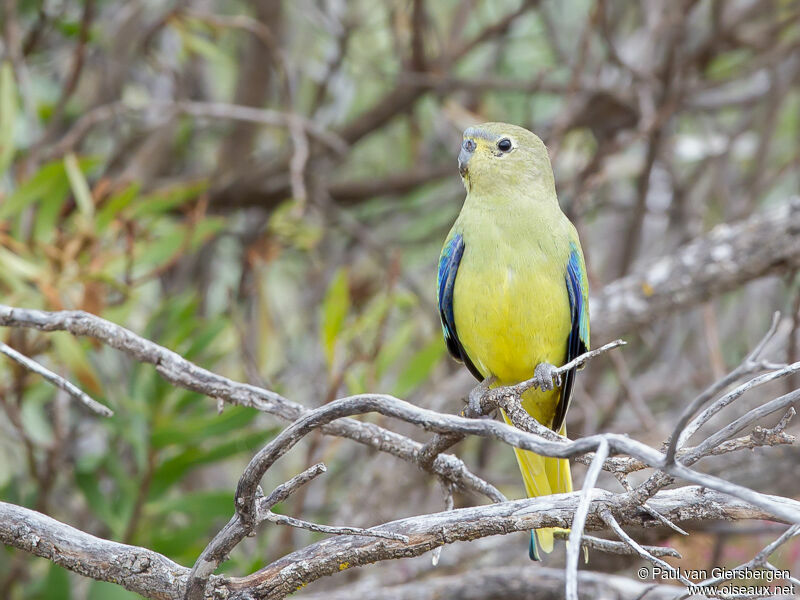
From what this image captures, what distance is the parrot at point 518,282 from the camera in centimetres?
292

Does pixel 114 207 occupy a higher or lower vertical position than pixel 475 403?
higher

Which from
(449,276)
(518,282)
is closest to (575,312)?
(518,282)

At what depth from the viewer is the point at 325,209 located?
5027 millimetres

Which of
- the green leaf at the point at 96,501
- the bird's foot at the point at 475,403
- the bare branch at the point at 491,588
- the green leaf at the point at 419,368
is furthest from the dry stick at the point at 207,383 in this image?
the green leaf at the point at 96,501

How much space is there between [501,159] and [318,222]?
7.66ft

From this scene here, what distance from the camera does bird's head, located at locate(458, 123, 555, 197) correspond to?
10.3 feet

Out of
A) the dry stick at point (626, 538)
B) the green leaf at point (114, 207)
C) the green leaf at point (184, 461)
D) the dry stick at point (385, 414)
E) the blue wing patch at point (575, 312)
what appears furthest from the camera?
the green leaf at point (184, 461)

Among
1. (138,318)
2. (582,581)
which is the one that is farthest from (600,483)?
(138,318)

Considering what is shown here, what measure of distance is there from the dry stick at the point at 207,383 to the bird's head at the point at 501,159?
1086 millimetres

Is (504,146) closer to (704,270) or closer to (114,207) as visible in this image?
(704,270)

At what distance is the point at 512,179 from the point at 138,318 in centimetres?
319

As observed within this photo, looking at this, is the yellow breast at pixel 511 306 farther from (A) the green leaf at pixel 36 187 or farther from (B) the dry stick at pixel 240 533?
(A) the green leaf at pixel 36 187

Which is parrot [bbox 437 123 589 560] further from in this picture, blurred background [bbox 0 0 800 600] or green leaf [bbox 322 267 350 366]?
blurred background [bbox 0 0 800 600]

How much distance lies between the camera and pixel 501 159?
315cm
